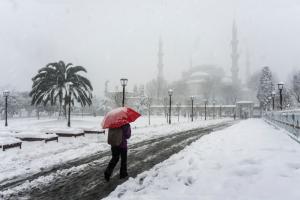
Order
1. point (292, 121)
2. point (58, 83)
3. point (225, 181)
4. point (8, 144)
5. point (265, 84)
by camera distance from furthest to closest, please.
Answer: point (265, 84) < point (58, 83) < point (292, 121) < point (8, 144) < point (225, 181)

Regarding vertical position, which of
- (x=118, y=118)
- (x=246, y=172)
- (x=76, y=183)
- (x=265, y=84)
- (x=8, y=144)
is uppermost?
(x=265, y=84)

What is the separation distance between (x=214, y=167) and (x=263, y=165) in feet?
4.28

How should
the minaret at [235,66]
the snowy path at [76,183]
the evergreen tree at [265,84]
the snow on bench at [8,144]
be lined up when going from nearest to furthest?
1. the snowy path at [76,183]
2. the snow on bench at [8,144]
3. the evergreen tree at [265,84]
4. the minaret at [235,66]

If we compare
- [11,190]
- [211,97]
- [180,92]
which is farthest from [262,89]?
[11,190]

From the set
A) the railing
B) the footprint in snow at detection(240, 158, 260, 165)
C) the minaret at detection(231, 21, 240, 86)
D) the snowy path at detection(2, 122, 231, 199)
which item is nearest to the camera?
the snowy path at detection(2, 122, 231, 199)

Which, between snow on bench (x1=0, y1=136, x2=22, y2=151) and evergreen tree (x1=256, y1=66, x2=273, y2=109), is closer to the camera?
snow on bench (x1=0, y1=136, x2=22, y2=151)

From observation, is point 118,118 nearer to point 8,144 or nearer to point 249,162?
point 249,162

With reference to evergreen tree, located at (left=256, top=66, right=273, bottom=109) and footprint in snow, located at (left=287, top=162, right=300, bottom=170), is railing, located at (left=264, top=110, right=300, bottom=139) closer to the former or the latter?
footprint in snow, located at (left=287, top=162, right=300, bottom=170)

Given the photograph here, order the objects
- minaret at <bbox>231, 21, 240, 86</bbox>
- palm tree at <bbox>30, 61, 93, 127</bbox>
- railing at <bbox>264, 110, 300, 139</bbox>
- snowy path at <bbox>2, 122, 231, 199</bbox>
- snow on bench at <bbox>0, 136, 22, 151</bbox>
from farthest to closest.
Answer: minaret at <bbox>231, 21, 240, 86</bbox> < palm tree at <bbox>30, 61, 93, 127</bbox> < snow on bench at <bbox>0, 136, 22, 151</bbox> < railing at <bbox>264, 110, 300, 139</bbox> < snowy path at <bbox>2, 122, 231, 199</bbox>

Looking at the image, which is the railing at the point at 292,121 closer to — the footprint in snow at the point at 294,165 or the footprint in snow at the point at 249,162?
the footprint in snow at the point at 249,162

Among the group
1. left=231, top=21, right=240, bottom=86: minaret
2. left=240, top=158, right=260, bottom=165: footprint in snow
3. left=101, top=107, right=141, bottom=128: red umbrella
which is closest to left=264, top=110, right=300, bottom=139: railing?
left=240, top=158, right=260, bottom=165: footprint in snow

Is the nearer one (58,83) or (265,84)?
(58,83)

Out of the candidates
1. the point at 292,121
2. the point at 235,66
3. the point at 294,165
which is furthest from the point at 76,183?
the point at 235,66

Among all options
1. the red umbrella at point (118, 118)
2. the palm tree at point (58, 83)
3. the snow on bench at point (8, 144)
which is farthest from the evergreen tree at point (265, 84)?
the red umbrella at point (118, 118)
